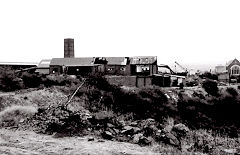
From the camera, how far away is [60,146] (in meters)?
11.6

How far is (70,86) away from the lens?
3428 cm

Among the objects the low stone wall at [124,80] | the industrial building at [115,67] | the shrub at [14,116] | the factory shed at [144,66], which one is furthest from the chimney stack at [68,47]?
the shrub at [14,116]

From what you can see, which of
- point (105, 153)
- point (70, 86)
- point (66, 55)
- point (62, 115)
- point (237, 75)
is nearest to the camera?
point (105, 153)

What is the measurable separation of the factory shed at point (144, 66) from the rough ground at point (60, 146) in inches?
1463

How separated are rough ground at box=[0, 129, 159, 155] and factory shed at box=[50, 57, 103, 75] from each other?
36507 mm

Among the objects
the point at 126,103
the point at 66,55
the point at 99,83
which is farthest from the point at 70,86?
the point at 66,55

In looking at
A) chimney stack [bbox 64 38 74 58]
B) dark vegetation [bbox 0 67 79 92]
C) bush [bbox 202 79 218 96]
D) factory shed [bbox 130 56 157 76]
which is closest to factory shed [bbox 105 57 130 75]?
factory shed [bbox 130 56 157 76]

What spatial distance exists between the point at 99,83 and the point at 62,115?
19.7m

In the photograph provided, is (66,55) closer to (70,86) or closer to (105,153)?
(70,86)

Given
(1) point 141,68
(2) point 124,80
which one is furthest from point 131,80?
(1) point 141,68

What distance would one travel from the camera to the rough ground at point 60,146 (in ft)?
35.6

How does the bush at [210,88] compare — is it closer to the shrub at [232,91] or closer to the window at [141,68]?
the shrub at [232,91]

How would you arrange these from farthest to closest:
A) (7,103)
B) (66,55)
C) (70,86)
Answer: (66,55) → (70,86) → (7,103)

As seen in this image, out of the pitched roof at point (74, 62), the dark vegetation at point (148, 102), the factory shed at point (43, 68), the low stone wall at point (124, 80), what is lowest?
the dark vegetation at point (148, 102)
